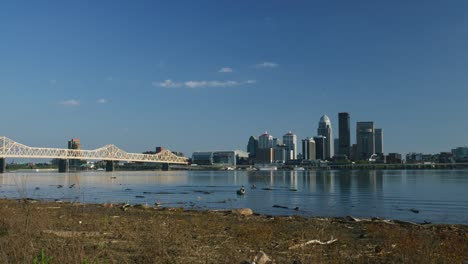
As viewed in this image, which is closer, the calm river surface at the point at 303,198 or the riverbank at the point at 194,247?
the riverbank at the point at 194,247

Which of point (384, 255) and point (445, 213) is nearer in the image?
point (384, 255)

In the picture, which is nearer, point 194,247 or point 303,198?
point 194,247

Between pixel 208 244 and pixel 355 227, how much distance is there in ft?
35.4

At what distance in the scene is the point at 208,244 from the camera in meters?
14.7

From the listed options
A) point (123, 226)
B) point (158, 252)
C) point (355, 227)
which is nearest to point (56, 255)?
point (158, 252)

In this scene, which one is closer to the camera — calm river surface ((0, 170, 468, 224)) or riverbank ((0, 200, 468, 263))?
riverbank ((0, 200, 468, 263))

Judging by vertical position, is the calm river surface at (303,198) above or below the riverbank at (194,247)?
below

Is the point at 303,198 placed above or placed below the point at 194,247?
below

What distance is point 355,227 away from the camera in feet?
74.8

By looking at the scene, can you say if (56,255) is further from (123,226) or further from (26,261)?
(123,226)

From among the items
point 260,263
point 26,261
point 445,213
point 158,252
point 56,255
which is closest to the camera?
point 26,261

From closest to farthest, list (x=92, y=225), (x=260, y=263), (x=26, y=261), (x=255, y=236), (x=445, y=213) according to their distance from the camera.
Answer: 1. (x=26, y=261)
2. (x=260, y=263)
3. (x=255, y=236)
4. (x=92, y=225)
5. (x=445, y=213)

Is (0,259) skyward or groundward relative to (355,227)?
skyward

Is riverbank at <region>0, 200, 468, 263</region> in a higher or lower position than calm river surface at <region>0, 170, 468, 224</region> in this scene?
higher
